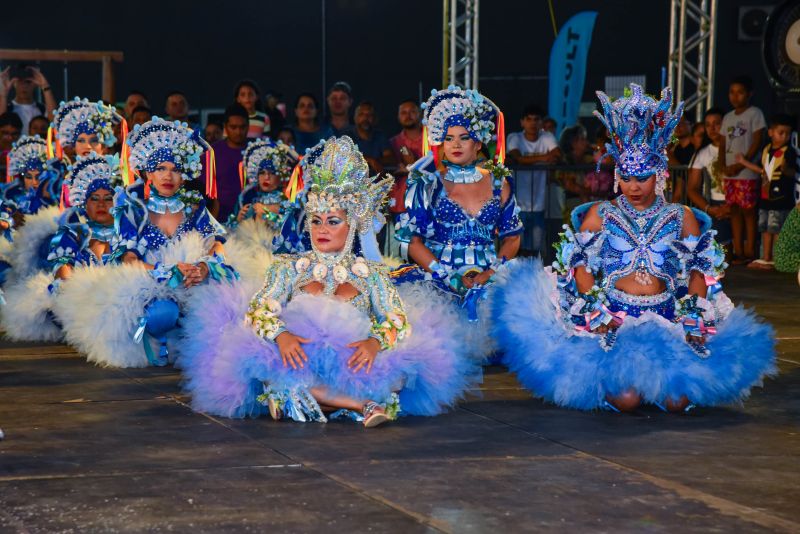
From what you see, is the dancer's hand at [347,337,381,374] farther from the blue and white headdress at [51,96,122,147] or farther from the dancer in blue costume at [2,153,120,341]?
the blue and white headdress at [51,96,122,147]

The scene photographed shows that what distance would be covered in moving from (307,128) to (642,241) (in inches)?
243

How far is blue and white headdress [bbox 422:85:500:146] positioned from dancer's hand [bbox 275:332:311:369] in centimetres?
225

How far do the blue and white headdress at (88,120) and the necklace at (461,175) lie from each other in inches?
117

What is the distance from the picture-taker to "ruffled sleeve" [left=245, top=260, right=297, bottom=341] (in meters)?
5.74

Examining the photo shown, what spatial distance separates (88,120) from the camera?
30.7ft

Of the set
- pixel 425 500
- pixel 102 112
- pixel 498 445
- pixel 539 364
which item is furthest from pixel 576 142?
pixel 425 500

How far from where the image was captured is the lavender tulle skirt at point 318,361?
5719mm

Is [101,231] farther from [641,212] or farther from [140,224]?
[641,212]

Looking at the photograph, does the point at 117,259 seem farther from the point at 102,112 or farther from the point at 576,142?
the point at 576,142

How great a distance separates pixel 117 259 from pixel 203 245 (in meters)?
0.54

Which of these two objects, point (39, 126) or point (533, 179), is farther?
point (533, 179)

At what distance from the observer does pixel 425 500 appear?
14.5 ft

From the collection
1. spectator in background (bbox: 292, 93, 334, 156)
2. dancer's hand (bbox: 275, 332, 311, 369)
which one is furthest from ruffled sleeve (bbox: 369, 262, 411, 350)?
spectator in background (bbox: 292, 93, 334, 156)

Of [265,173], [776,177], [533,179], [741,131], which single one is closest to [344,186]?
[265,173]
